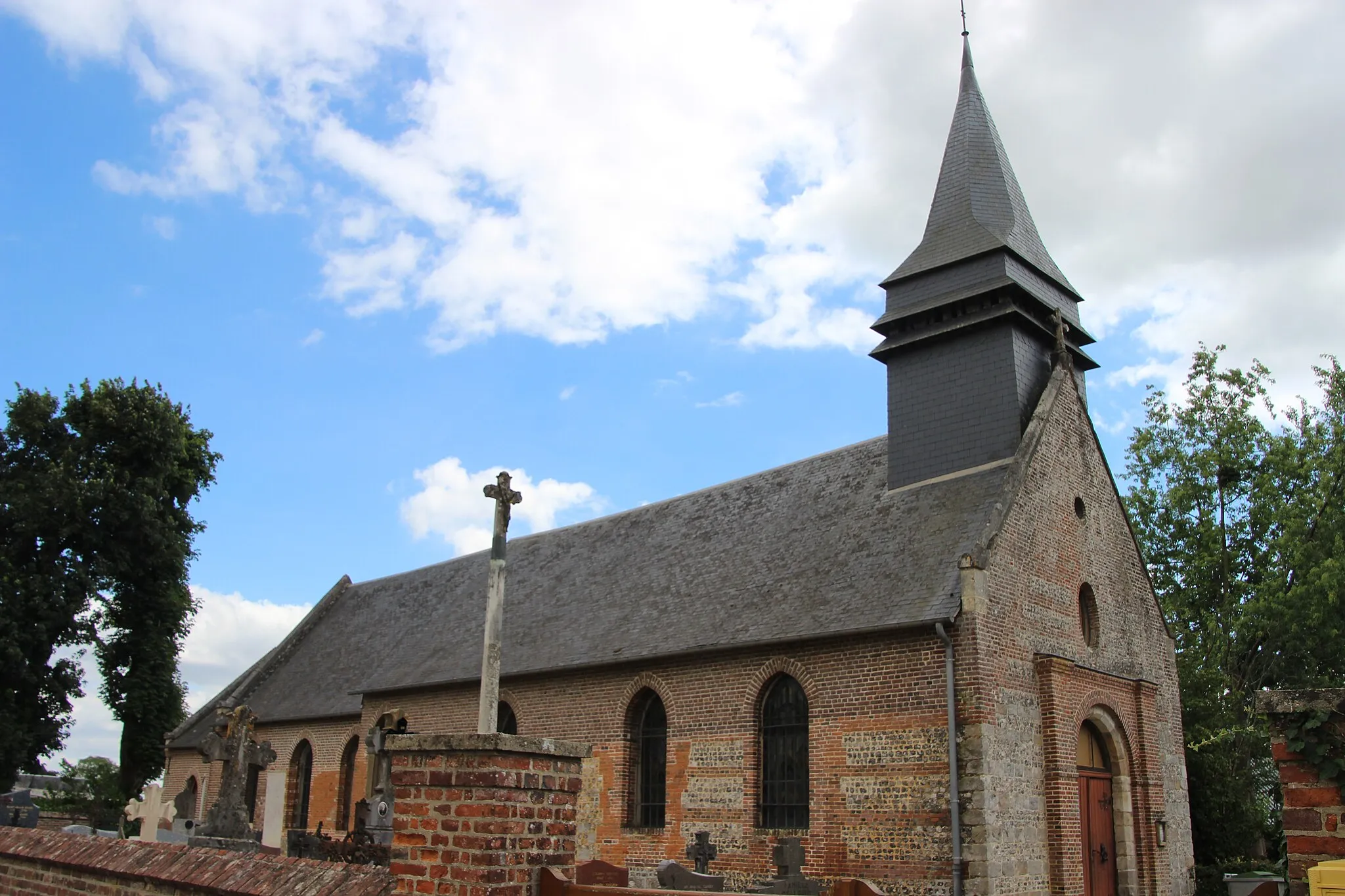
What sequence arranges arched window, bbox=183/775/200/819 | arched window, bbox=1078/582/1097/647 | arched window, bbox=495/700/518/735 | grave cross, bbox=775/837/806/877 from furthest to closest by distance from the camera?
arched window, bbox=183/775/200/819 → arched window, bbox=495/700/518/735 → arched window, bbox=1078/582/1097/647 → grave cross, bbox=775/837/806/877

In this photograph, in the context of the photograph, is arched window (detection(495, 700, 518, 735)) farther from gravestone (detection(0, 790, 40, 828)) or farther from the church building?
gravestone (detection(0, 790, 40, 828))

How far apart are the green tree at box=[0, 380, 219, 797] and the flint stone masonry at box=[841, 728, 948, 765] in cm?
2369

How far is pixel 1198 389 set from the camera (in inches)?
1210

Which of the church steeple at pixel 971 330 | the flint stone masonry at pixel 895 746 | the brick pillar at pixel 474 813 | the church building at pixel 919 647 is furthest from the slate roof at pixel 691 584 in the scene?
the brick pillar at pixel 474 813

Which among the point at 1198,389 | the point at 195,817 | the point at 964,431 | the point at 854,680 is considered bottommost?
the point at 195,817

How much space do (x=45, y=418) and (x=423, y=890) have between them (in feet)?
103

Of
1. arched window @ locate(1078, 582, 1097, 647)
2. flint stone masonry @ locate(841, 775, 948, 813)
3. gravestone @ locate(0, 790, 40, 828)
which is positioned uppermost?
arched window @ locate(1078, 582, 1097, 647)

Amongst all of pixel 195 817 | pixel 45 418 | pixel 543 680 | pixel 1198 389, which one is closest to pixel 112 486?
pixel 45 418

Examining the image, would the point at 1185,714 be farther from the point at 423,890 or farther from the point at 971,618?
the point at 423,890

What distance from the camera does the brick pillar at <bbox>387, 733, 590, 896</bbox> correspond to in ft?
15.1

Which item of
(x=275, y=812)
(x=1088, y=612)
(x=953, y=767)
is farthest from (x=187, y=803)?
(x=1088, y=612)

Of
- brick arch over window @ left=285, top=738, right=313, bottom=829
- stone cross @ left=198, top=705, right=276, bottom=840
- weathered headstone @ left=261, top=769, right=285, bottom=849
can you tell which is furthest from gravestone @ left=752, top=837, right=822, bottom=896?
weathered headstone @ left=261, top=769, right=285, bottom=849

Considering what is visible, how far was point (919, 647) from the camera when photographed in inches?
587

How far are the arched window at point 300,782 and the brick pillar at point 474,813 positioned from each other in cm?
2398
